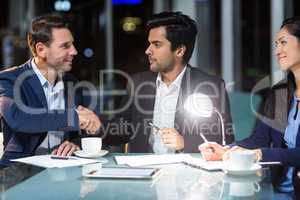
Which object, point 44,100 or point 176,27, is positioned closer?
point 44,100

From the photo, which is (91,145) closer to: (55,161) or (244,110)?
(55,161)

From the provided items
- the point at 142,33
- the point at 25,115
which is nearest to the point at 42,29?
the point at 25,115

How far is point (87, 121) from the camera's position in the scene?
8.04ft

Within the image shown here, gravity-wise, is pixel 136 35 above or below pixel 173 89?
above

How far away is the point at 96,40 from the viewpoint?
680 centimetres

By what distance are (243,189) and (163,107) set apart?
112cm

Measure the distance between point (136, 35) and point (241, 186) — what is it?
17.6ft

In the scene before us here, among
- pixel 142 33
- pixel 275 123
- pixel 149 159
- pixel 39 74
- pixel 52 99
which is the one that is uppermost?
pixel 142 33

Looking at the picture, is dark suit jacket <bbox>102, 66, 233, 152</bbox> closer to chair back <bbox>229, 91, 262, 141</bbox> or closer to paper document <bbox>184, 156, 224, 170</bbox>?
paper document <bbox>184, 156, 224, 170</bbox>

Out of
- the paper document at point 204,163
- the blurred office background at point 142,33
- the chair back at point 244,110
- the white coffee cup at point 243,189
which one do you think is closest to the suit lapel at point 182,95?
the paper document at point 204,163

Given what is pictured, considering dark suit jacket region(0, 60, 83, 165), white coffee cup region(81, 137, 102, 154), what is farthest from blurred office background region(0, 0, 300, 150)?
white coffee cup region(81, 137, 102, 154)

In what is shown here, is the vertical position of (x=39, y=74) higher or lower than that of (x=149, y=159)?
higher

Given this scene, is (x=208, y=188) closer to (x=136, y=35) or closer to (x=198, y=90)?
(x=198, y=90)

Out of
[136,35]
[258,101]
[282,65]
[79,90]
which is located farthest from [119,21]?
[282,65]
